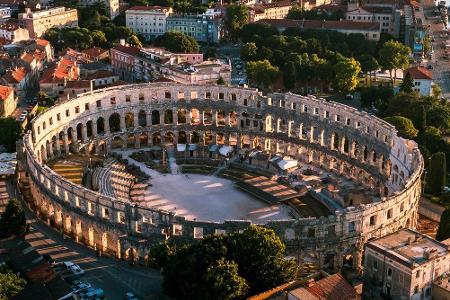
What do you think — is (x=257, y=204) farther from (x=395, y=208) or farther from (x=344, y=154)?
(x=395, y=208)

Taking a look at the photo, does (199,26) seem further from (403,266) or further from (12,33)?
(403,266)

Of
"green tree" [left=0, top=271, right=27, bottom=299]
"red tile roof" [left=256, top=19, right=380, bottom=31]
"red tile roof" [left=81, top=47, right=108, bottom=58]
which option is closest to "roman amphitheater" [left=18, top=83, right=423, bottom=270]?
"green tree" [left=0, top=271, right=27, bottom=299]

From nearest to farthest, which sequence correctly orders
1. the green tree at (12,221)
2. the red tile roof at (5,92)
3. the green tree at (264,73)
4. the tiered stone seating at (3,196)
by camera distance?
the green tree at (12,221) < the tiered stone seating at (3,196) < the red tile roof at (5,92) < the green tree at (264,73)

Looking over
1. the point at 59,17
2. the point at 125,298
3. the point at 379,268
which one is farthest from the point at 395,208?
the point at 59,17

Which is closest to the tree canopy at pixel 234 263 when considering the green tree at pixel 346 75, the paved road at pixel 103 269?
the paved road at pixel 103 269

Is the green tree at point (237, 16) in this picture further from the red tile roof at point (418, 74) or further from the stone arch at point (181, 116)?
the stone arch at point (181, 116)

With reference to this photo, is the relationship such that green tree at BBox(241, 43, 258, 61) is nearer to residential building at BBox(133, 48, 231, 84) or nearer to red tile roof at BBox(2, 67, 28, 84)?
residential building at BBox(133, 48, 231, 84)
